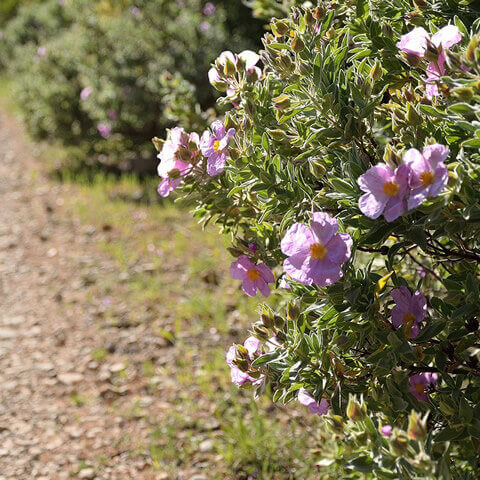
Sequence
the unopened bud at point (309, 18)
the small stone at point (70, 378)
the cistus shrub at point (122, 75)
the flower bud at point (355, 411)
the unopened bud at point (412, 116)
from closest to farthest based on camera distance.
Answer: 1. the flower bud at point (355, 411)
2. the unopened bud at point (412, 116)
3. the unopened bud at point (309, 18)
4. the small stone at point (70, 378)
5. the cistus shrub at point (122, 75)

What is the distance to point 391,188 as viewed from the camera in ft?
3.78

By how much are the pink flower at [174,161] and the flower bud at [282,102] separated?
0.21 metres

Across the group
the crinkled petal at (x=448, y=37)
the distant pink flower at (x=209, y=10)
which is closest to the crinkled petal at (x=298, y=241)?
the crinkled petal at (x=448, y=37)

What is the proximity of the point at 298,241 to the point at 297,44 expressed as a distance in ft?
1.41

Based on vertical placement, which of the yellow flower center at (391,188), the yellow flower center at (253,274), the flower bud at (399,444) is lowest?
the yellow flower center at (253,274)

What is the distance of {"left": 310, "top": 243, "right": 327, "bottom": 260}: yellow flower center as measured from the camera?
1.22 meters

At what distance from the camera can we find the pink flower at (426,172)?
1112mm

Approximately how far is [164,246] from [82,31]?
2.99 m

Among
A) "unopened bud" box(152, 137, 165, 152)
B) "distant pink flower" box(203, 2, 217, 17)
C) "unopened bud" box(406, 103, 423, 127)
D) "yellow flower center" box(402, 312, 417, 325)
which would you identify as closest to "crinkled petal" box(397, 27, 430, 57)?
"unopened bud" box(406, 103, 423, 127)

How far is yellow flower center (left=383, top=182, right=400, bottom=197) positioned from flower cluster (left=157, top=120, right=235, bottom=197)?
44cm

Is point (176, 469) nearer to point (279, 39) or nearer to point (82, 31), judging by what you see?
point (279, 39)

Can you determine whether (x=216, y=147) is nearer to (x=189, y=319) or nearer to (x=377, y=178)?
(x=377, y=178)

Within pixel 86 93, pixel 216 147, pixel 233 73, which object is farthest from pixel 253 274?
pixel 86 93

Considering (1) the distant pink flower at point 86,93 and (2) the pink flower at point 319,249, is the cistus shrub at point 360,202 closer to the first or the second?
(2) the pink flower at point 319,249
